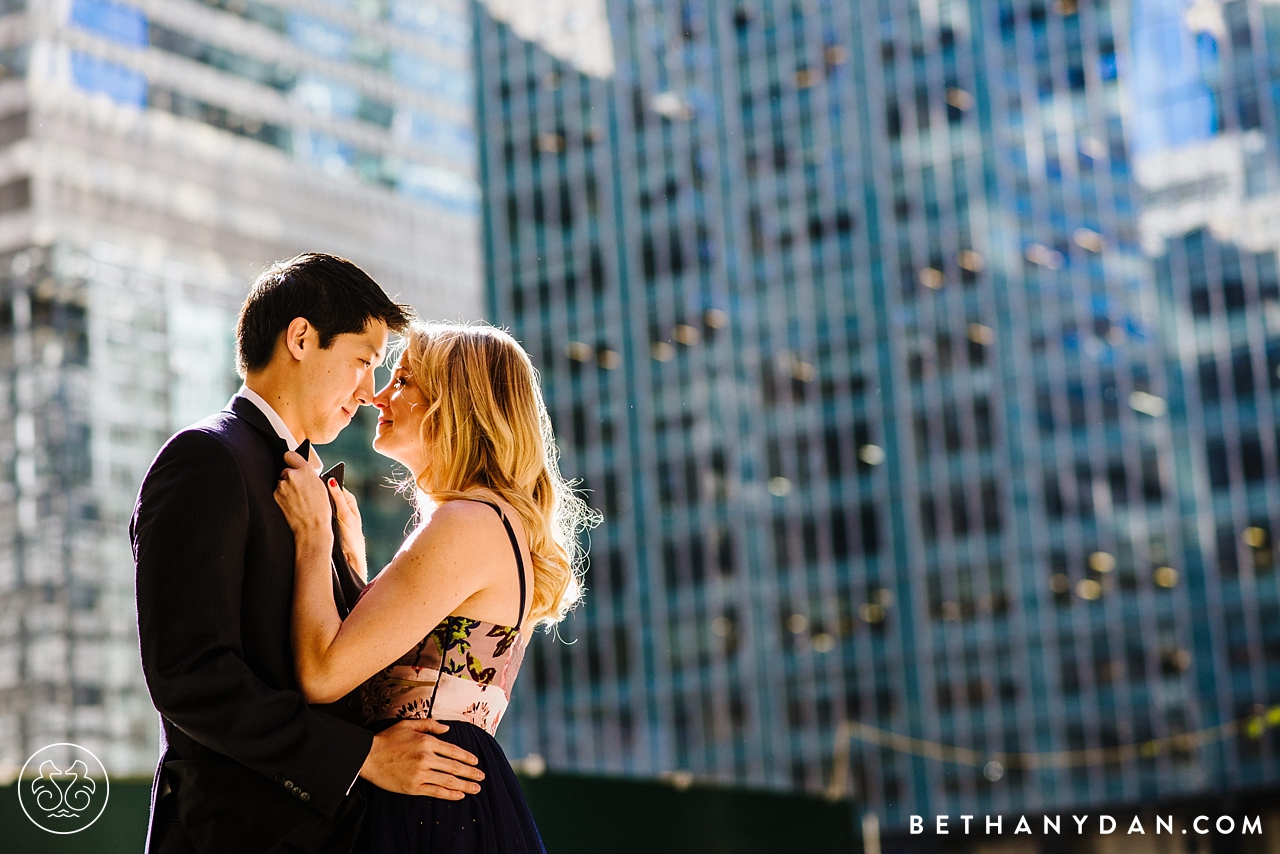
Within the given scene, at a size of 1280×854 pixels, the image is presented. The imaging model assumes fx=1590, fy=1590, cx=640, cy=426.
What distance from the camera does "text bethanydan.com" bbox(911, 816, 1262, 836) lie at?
44.9 metres

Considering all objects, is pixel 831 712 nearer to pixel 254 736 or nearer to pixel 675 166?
pixel 675 166

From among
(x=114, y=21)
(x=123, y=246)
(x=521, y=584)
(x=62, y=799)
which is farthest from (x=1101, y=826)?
(x=521, y=584)

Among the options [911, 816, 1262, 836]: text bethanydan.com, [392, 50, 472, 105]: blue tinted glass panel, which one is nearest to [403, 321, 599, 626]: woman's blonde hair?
[911, 816, 1262, 836]: text bethanydan.com

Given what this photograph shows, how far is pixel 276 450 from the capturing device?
2.96m

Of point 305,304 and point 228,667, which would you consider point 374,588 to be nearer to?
point 228,667

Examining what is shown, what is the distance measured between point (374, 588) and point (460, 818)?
45cm

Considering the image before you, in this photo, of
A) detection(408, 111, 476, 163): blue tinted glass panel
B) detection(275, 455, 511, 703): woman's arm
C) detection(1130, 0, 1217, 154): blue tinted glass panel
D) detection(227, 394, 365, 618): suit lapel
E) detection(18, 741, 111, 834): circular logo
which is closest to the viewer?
detection(275, 455, 511, 703): woman's arm

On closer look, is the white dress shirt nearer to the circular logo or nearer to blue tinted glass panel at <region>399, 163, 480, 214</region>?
the circular logo

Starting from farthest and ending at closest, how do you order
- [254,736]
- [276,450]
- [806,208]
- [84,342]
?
1. [806,208]
2. [84,342]
3. [276,450]
4. [254,736]

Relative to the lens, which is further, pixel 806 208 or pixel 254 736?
pixel 806 208

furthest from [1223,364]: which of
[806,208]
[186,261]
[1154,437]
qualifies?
[186,261]

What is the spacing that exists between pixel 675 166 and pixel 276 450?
56.2 metres

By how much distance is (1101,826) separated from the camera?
46406 mm

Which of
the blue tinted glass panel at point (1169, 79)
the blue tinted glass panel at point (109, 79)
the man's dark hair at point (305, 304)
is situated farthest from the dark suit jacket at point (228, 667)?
the blue tinted glass panel at point (1169, 79)
